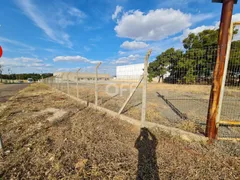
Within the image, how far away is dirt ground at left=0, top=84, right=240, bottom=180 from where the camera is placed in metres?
2.12

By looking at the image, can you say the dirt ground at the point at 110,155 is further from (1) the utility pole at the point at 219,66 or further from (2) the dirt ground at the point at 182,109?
(2) the dirt ground at the point at 182,109

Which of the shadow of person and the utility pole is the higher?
the utility pole

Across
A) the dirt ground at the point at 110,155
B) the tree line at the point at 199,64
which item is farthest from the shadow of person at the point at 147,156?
the tree line at the point at 199,64

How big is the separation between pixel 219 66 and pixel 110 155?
307 centimetres

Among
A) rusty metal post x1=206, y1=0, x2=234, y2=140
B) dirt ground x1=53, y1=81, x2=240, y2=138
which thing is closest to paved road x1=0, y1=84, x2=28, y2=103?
dirt ground x1=53, y1=81, x2=240, y2=138

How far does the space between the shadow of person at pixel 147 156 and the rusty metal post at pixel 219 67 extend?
1.37 m

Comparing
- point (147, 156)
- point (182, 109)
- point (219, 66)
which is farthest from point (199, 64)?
point (147, 156)

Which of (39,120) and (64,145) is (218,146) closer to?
(64,145)

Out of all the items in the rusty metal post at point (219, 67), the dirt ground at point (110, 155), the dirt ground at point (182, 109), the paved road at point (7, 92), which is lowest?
the paved road at point (7, 92)

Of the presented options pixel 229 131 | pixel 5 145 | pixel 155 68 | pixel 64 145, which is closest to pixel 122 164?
pixel 64 145

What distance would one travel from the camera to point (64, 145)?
3.00 metres

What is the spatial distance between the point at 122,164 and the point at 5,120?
5115 millimetres

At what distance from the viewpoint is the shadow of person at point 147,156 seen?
2.10 m

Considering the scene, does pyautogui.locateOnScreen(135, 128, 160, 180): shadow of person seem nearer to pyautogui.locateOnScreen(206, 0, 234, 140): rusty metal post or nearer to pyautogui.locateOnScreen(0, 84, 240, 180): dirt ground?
pyautogui.locateOnScreen(0, 84, 240, 180): dirt ground
